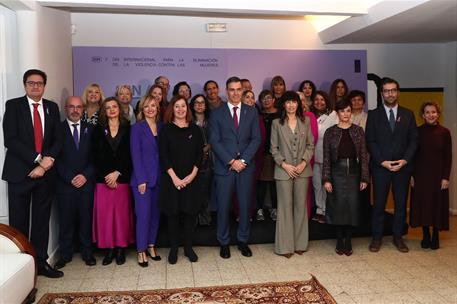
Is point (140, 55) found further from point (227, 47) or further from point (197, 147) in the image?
point (197, 147)

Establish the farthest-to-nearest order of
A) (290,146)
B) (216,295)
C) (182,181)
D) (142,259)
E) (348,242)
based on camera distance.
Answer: (348,242)
(290,146)
(142,259)
(182,181)
(216,295)

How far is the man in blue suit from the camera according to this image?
4242mm

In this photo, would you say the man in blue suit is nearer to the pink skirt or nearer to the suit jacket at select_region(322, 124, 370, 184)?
the suit jacket at select_region(322, 124, 370, 184)

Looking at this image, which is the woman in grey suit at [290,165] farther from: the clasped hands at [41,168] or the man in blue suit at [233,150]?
the clasped hands at [41,168]

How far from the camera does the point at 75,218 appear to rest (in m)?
4.25

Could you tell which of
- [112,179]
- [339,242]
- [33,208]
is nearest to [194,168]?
[112,179]

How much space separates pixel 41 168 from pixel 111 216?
32.4 inches

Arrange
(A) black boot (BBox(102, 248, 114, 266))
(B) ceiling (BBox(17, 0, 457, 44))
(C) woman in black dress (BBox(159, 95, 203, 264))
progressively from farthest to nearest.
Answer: (B) ceiling (BBox(17, 0, 457, 44)) → (A) black boot (BBox(102, 248, 114, 266)) → (C) woman in black dress (BBox(159, 95, 203, 264))

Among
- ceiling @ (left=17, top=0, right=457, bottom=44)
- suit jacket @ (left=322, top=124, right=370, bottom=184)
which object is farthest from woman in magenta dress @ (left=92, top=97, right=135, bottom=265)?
suit jacket @ (left=322, top=124, right=370, bottom=184)

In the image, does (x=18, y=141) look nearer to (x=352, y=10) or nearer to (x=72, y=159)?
(x=72, y=159)

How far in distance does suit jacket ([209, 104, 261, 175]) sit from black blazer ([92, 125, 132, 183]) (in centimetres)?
84

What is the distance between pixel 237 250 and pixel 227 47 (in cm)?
290

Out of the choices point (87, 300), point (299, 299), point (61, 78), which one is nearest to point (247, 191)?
point (299, 299)

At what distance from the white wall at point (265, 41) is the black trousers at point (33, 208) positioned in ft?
8.59
